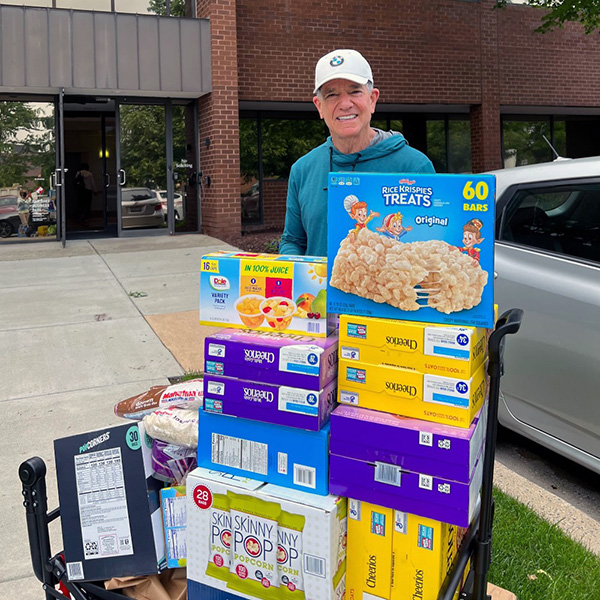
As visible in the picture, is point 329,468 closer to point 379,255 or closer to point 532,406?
point 379,255

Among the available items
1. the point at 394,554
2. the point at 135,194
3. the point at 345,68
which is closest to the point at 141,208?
the point at 135,194

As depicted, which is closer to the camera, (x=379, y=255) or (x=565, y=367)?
(x=379, y=255)

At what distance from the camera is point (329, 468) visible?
181cm

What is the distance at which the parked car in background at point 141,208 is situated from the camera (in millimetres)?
12828

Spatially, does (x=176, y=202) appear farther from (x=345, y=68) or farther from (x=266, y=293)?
(x=266, y=293)

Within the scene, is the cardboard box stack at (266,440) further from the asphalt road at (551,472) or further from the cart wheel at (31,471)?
the asphalt road at (551,472)

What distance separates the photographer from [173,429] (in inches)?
80.1

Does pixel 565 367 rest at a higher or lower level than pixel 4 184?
lower

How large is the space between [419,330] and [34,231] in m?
12.3

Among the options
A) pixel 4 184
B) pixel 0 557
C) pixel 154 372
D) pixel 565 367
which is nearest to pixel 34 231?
pixel 4 184

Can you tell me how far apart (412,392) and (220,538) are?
2.35 ft

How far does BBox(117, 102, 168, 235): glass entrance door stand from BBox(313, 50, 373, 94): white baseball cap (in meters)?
11.1

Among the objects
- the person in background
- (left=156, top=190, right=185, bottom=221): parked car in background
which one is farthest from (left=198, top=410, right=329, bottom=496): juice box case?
the person in background

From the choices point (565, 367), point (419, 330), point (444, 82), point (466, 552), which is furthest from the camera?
point (444, 82)
